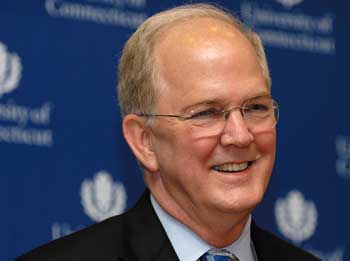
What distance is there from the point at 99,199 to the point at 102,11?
2.41 feet

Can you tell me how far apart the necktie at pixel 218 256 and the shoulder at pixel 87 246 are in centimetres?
27

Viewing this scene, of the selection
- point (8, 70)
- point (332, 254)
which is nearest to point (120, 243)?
point (8, 70)

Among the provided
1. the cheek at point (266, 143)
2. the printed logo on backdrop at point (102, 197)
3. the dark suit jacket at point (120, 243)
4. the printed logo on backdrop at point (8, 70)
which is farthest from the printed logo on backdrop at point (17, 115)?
the cheek at point (266, 143)

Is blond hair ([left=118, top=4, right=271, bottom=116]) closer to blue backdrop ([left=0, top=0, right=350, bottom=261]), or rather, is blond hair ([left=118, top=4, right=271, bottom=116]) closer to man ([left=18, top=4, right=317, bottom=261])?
man ([left=18, top=4, right=317, bottom=261])

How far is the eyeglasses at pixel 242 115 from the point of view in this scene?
322cm

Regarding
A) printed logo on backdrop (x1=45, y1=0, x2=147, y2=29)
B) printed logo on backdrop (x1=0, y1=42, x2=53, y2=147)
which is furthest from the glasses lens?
printed logo on backdrop (x1=45, y1=0, x2=147, y2=29)

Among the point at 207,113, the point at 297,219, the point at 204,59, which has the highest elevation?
the point at 204,59

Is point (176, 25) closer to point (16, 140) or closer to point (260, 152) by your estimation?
point (260, 152)

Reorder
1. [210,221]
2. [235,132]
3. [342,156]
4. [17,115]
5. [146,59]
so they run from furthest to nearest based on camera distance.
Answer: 1. [342,156]
2. [17,115]
3. [146,59]
4. [210,221]
5. [235,132]

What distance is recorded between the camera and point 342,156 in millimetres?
4660

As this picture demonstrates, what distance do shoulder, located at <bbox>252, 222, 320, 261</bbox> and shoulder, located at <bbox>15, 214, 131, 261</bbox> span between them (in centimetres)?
46

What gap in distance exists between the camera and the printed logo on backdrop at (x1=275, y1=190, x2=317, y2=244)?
4.53 metres

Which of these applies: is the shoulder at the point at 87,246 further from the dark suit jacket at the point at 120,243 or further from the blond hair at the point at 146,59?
the blond hair at the point at 146,59

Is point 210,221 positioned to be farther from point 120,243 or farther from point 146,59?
point 146,59
